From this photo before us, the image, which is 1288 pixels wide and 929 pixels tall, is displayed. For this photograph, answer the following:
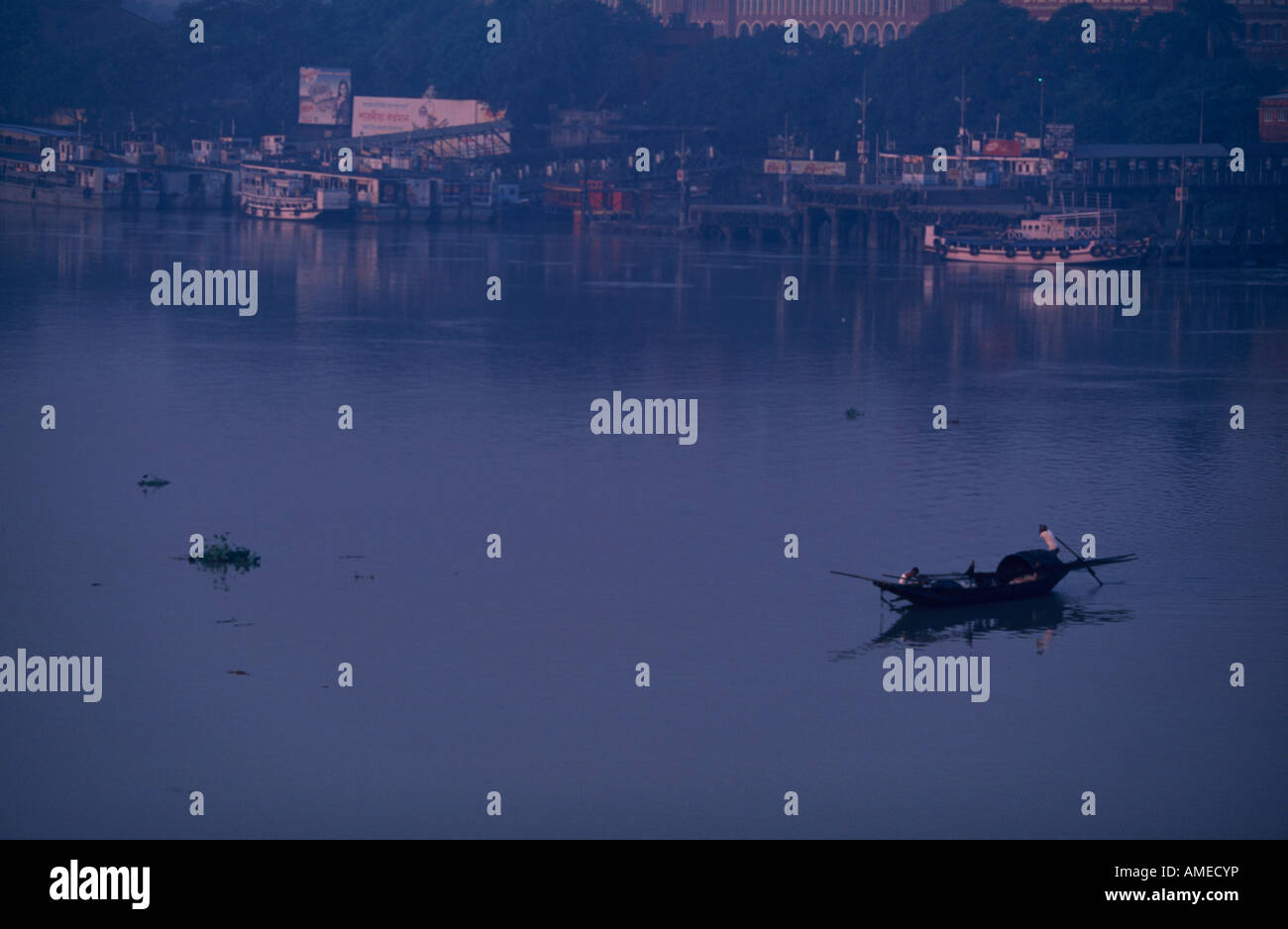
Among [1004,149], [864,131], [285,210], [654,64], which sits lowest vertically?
[285,210]

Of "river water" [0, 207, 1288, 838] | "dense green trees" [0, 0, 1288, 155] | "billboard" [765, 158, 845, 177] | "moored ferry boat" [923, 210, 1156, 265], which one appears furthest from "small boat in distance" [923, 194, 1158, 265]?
"river water" [0, 207, 1288, 838]

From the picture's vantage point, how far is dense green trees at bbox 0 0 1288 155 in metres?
128

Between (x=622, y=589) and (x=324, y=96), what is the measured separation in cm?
13540

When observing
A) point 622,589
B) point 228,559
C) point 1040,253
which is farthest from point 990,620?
point 1040,253

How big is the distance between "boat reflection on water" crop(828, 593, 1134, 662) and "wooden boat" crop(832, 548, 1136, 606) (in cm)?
20

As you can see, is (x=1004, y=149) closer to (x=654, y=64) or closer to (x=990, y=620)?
(x=654, y=64)

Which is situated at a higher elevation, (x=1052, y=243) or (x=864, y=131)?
(x=864, y=131)

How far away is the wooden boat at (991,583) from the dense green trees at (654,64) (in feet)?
325

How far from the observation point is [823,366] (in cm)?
5734

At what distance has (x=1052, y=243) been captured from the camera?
3873 inches

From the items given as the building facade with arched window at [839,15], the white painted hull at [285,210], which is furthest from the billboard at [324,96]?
the building facade with arched window at [839,15]

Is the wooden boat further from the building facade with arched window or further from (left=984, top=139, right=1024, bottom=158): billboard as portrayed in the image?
the building facade with arched window

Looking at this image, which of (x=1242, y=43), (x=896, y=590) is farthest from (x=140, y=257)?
(x=1242, y=43)
